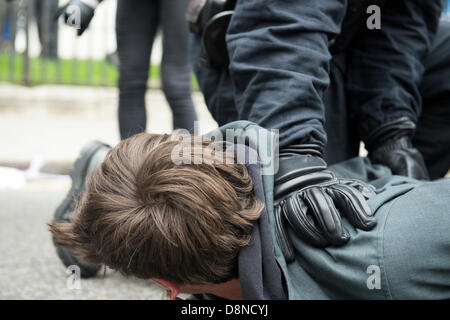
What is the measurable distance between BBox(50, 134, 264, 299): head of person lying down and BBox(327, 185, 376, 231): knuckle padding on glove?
0.16m

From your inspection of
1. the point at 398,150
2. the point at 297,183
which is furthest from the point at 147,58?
the point at 297,183

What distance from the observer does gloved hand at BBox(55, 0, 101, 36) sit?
2.04m

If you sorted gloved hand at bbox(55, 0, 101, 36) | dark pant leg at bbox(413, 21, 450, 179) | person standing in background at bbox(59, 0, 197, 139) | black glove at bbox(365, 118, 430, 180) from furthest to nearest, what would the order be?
person standing in background at bbox(59, 0, 197, 139) → gloved hand at bbox(55, 0, 101, 36) → dark pant leg at bbox(413, 21, 450, 179) → black glove at bbox(365, 118, 430, 180)

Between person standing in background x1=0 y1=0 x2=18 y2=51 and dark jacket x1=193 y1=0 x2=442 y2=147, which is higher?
person standing in background x1=0 y1=0 x2=18 y2=51

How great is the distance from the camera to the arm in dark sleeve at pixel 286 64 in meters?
1.27

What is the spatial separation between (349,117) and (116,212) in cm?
99

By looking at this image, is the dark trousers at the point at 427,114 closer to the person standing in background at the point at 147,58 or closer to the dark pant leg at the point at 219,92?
the dark pant leg at the point at 219,92

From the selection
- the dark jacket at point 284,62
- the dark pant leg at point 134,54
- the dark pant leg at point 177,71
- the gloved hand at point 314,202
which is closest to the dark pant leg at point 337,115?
the dark jacket at point 284,62

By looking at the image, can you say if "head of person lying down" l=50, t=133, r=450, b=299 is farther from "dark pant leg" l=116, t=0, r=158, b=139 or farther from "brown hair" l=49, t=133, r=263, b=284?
"dark pant leg" l=116, t=0, r=158, b=139

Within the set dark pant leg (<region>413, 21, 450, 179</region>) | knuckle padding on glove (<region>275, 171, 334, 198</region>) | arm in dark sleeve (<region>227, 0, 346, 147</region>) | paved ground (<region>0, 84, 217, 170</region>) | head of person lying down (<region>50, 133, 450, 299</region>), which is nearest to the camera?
head of person lying down (<region>50, 133, 450, 299</region>)

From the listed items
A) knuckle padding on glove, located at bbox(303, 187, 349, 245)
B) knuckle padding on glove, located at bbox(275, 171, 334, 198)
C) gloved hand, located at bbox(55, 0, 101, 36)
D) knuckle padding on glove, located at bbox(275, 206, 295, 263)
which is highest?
gloved hand, located at bbox(55, 0, 101, 36)

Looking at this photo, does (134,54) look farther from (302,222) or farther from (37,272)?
(302,222)

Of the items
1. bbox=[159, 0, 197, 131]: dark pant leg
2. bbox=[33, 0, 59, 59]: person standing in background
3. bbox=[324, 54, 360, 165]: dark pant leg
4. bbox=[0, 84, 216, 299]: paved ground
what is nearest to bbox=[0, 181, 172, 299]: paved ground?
bbox=[0, 84, 216, 299]: paved ground
